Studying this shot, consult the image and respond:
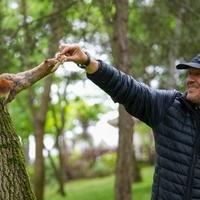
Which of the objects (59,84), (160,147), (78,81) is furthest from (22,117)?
(160,147)

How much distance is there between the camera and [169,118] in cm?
427

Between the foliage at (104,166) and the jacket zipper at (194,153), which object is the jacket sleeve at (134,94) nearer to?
the jacket zipper at (194,153)

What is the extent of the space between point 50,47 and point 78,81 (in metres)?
7.47

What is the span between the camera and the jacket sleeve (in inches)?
159

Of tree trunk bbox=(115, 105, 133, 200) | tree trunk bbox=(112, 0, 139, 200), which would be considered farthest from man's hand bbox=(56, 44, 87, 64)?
tree trunk bbox=(115, 105, 133, 200)

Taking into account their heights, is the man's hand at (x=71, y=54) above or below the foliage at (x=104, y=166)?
above

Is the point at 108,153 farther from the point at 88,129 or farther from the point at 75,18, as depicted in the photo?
the point at 75,18

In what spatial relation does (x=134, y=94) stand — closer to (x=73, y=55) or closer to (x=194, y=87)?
(x=194, y=87)

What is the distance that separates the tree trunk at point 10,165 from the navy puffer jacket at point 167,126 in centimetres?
77

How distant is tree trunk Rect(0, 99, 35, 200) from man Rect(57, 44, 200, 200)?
0.76 meters

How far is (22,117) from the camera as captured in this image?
930 inches

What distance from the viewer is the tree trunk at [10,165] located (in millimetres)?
4262

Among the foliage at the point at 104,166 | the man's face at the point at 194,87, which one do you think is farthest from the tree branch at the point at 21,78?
the foliage at the point at 104,166

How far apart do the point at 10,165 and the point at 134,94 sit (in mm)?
1074
